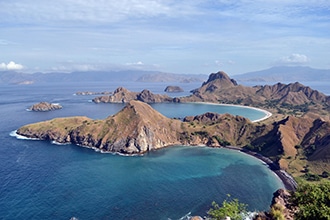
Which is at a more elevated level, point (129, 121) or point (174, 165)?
point (129, 121)

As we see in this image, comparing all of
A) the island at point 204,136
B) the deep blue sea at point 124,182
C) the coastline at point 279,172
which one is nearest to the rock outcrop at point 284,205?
the deep blue sea at point 124,182

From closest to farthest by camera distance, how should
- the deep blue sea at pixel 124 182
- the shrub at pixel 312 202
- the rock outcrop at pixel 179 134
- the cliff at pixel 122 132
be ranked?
the shrub at pixel 312 202
the deep blue sea at pixel 124 182
the rock outcrop at pixel 179 134
the cliff at pixel 122 132

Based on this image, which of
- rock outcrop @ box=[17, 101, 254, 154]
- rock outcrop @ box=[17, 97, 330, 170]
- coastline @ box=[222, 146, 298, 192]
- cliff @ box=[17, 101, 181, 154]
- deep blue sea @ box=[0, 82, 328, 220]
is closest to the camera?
deep blue sea @ box=[0, 82, 328, 220]

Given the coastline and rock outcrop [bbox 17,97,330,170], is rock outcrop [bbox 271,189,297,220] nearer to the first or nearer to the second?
the coastline

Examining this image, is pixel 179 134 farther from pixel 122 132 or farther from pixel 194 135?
pixel 122 132

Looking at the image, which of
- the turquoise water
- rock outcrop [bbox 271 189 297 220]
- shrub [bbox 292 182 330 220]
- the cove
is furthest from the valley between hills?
shrub [bbox 292 182 330 220]

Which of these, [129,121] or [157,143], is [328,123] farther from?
[129,121]

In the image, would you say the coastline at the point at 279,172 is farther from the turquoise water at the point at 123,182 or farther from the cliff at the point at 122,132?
the cliff at the point at 122,132

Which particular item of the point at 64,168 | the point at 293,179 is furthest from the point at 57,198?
the point at 293,179
